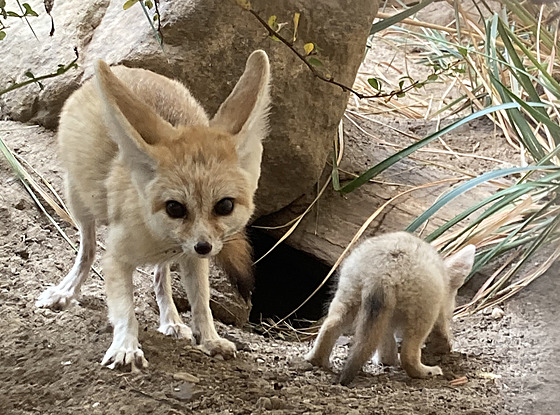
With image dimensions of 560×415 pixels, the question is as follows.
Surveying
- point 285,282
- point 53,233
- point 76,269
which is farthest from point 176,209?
point 285,282

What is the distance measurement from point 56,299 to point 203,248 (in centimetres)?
76

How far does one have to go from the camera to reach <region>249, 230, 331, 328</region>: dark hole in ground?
3533mm

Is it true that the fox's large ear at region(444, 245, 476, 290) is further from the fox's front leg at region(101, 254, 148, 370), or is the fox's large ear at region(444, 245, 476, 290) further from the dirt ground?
the fox's front leg at region(101, 254, 148, 370)

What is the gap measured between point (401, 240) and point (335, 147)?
139cm

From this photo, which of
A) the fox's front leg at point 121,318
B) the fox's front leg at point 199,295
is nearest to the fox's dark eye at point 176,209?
the fox's front leg at point 121,318

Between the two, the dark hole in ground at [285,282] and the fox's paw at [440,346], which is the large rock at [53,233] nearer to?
the dark hole in ground at [285,282]

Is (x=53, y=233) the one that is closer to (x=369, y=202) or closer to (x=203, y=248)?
(x=203, y=248)

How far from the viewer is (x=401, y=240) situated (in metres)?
2.18

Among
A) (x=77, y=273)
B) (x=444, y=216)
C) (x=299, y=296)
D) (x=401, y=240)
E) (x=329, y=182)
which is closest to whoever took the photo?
(x=401, y=240)

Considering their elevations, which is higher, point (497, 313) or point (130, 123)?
point (130, 123)

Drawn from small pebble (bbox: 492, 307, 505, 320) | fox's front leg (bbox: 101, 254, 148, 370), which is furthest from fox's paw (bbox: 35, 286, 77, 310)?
small pebble (bbox: 492, 307, 505, 320)

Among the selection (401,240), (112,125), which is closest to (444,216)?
(401,240)

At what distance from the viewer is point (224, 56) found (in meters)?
2.94

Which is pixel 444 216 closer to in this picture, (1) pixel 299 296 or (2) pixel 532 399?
(1) pixel 299 296
